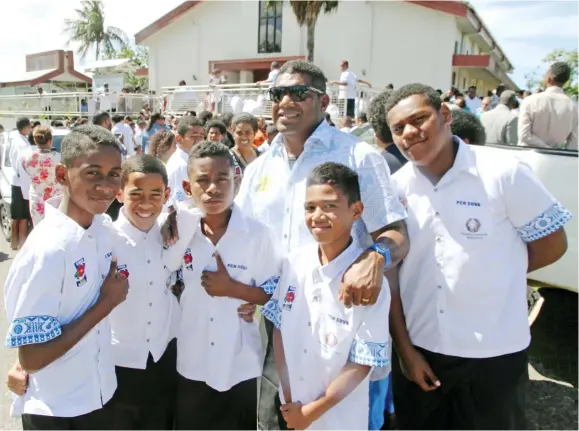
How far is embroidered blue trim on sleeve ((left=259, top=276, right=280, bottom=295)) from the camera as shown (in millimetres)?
2430

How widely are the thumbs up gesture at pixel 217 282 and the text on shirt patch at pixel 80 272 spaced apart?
0.55m

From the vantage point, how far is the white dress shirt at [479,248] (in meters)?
2.10

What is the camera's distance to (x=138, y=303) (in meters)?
2.41

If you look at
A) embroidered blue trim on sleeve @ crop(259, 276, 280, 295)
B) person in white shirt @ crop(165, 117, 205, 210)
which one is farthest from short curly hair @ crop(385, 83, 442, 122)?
person in white shirt @ crop(165, 117, 205, 210)

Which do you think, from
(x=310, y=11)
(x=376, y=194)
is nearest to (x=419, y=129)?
(x=376, y=194)

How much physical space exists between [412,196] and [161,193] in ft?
4.07

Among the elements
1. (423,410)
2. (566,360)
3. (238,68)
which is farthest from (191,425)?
(238,68)

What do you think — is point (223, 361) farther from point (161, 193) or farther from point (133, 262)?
point (161, 193)

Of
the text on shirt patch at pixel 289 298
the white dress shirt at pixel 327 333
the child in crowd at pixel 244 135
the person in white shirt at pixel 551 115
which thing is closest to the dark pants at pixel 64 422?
the white dress shirt at pixel 327 333

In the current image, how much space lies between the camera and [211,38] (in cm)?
2241

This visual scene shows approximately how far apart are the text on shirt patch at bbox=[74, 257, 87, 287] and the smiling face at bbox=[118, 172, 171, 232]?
46cm

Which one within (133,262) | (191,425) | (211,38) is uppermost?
(211,38)

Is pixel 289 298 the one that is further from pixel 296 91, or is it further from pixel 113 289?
pixel 296 91

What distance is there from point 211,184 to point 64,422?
4.02 feet
